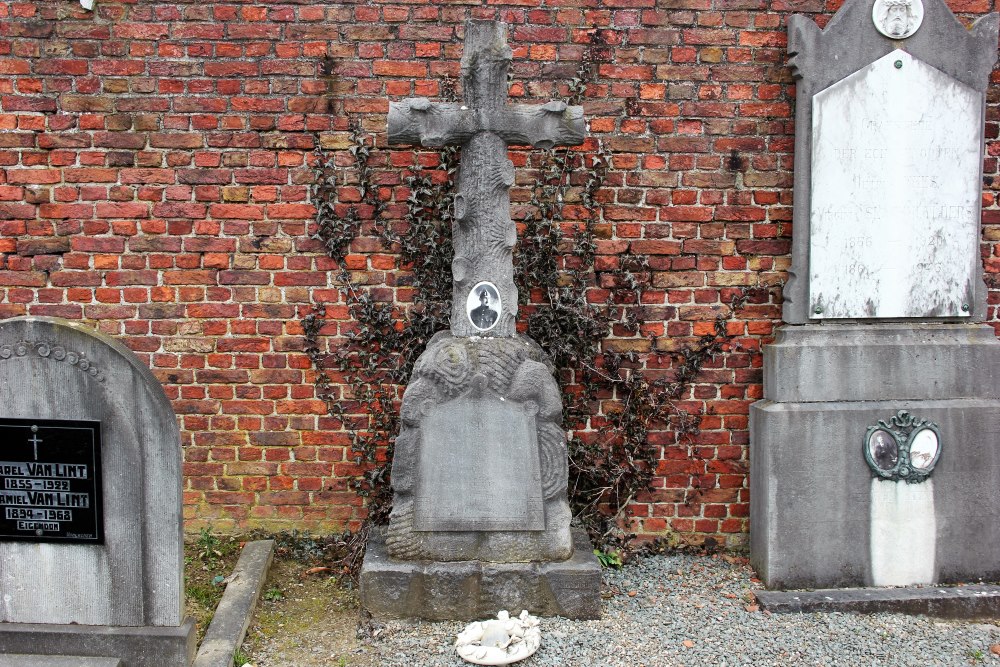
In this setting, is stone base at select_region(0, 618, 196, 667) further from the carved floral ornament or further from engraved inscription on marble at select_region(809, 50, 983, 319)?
engraved inscription on marble at select_region(809, 50, 983, 319)

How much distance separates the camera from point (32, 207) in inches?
167

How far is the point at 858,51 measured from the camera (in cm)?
396

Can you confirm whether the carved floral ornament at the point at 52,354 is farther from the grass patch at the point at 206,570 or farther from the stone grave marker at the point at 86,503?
the grass patch at the point at 206,570

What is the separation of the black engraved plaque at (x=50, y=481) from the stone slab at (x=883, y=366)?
10.1 ft

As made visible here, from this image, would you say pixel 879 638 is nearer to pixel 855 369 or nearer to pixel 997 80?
pixel 855 369

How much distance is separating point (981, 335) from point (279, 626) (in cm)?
366

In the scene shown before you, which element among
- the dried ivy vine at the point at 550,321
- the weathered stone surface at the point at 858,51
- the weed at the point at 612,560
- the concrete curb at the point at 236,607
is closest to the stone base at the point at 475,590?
the concrete curb at the point at 236,607

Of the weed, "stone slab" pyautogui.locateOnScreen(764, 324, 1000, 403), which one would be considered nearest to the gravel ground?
the weed

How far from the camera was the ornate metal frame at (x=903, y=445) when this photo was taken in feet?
13.0

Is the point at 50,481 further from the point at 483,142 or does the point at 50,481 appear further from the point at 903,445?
the point at 903,445

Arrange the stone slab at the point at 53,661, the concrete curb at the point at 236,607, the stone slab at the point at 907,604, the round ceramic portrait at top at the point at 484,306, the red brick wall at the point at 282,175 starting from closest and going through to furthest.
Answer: the stone slab at the point at 53,661 < the concrete curb at the point at 236,607 < the round ceramic portrait at top at the point at 484,306 < the stone slab at the point at 907,604 < the red brick wall at the point at 282,175

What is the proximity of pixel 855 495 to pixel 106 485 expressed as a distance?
3.34 m

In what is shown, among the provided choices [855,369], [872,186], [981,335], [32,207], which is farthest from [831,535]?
[32,207]

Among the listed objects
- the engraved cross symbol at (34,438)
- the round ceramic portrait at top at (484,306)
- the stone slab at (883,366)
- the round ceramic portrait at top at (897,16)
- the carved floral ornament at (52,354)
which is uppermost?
the round ceramic portrait at top at (897,16)
